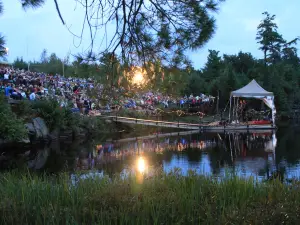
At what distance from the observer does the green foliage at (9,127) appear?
19.4 m

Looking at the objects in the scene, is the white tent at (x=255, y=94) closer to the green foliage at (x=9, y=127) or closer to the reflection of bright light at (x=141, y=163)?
the reflection of bright light at (x=141, y=163)

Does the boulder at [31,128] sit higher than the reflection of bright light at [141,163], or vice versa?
the boulder at [31,128]

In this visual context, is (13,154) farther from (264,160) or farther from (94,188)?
(94,188)

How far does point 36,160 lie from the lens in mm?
17625

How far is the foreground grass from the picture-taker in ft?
13.5

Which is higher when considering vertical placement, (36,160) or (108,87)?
(108,87)

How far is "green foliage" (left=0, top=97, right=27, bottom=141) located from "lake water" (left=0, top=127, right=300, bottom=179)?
0.92m

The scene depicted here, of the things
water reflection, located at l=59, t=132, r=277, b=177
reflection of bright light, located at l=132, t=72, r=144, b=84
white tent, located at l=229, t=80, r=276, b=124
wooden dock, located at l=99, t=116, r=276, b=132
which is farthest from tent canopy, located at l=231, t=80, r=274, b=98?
reflection of bright light, located at l=132, t=72, r=144, b=84

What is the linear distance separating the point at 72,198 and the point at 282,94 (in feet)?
146

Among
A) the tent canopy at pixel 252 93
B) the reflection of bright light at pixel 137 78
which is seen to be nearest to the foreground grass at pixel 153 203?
the reflection of bright light at pixel 137 78

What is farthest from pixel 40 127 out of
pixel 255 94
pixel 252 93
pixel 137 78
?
pixel 137 78

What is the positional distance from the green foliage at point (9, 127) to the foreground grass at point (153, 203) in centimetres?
1465

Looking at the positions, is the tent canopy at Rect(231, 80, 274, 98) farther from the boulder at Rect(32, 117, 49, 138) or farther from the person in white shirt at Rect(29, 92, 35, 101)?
the person in white shirt at Rect(29, 92, 35, 101)

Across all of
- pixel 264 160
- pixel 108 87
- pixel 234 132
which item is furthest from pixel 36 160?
pixel 234 132
